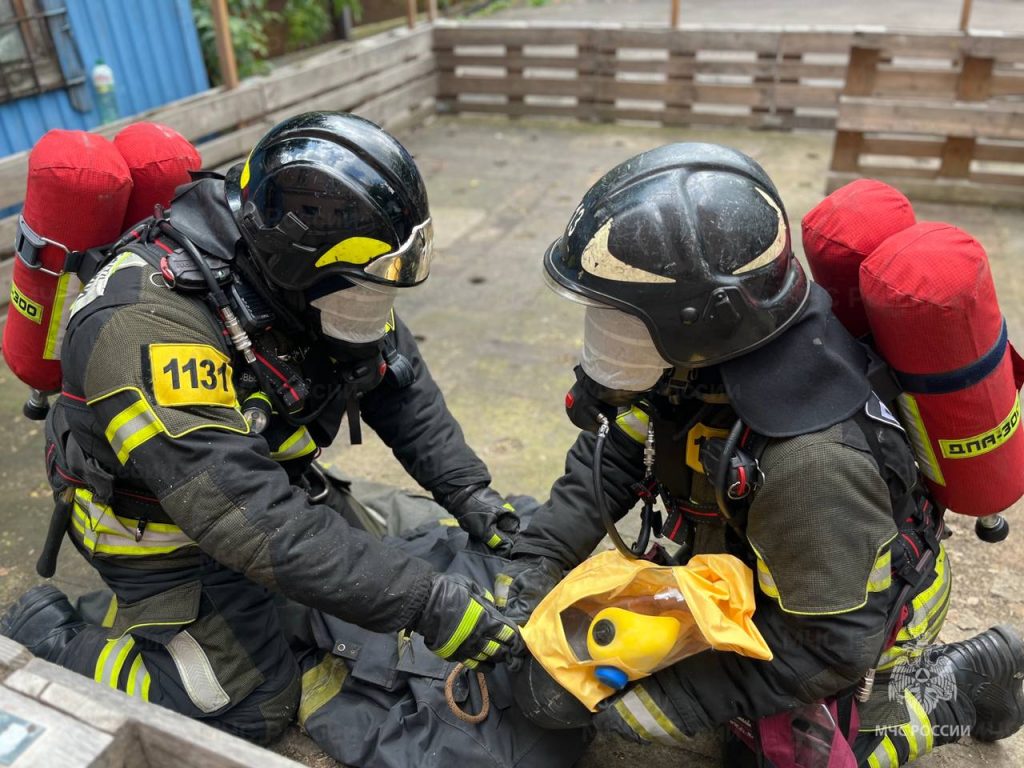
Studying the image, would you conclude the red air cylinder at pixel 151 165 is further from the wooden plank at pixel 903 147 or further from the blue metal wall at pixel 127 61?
the wooden plank at pixel 903 147

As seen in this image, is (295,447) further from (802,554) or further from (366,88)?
(366,88)

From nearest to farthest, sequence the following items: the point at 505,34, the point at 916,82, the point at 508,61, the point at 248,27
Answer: the point at 916,82, the point at 248,27, the point at 505,34, the point at 508,61

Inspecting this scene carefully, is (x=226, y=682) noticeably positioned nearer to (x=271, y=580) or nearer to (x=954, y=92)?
(x=271, y=580)

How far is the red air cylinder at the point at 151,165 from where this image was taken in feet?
8.57

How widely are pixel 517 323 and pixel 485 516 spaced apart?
103 inches

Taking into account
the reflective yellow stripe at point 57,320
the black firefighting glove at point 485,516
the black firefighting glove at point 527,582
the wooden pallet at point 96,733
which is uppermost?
the reflective yellow stripe at point 57,320

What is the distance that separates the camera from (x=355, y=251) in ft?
7.20

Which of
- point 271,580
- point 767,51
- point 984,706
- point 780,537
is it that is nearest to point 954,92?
point 767,51

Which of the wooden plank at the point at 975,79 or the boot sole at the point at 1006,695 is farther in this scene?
the wooden plank at the point at 975,79

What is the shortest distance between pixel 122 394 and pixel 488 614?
1.07 meters

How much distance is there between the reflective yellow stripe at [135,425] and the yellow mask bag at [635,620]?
3.41 feet

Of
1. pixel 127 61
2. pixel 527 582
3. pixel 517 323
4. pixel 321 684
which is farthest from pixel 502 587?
pixel 127 61

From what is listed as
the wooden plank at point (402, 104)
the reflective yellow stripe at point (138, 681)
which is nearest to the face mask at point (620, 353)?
the reflective yellow stripe at point (138, 681)

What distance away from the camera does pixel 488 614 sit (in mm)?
2277
